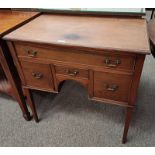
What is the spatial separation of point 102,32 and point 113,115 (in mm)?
801

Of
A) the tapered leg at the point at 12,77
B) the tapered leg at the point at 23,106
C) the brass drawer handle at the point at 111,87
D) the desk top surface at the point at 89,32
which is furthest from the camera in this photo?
the tapered leg at the point at 23,106

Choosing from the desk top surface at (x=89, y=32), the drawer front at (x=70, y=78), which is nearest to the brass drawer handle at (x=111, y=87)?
the drawer front at (x=70, y=78)

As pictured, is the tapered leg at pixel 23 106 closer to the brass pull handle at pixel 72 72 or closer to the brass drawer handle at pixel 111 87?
the brass pull handle at pixel 72 72

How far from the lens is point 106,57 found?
2.87ft

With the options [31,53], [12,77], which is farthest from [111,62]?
[12,77]

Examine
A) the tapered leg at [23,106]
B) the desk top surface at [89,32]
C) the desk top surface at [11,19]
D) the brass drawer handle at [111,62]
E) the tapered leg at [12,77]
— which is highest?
the desk top surface at [11,19]

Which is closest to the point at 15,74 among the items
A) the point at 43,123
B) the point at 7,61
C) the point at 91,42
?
the point at 7,61

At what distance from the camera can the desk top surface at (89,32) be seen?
84 cm

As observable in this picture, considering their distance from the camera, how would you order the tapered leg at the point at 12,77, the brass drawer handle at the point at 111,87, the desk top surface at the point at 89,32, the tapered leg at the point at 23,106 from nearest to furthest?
the desk top surface at the point at 89,32
the brass drawer handle at the point at 111,87
the tapered leg at the point at 12,77
the tapered leg at the point at 23,106

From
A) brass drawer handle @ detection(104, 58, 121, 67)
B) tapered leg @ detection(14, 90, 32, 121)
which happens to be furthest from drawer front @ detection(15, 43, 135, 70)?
tapered leg @ detection(14, 90, 32, 121)

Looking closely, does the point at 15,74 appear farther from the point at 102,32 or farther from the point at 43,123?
the point at 102,32

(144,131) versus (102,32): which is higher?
(102,32)

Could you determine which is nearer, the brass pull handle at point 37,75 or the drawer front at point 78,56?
the drawer front at point 78,56

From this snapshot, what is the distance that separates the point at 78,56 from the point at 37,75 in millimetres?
347
